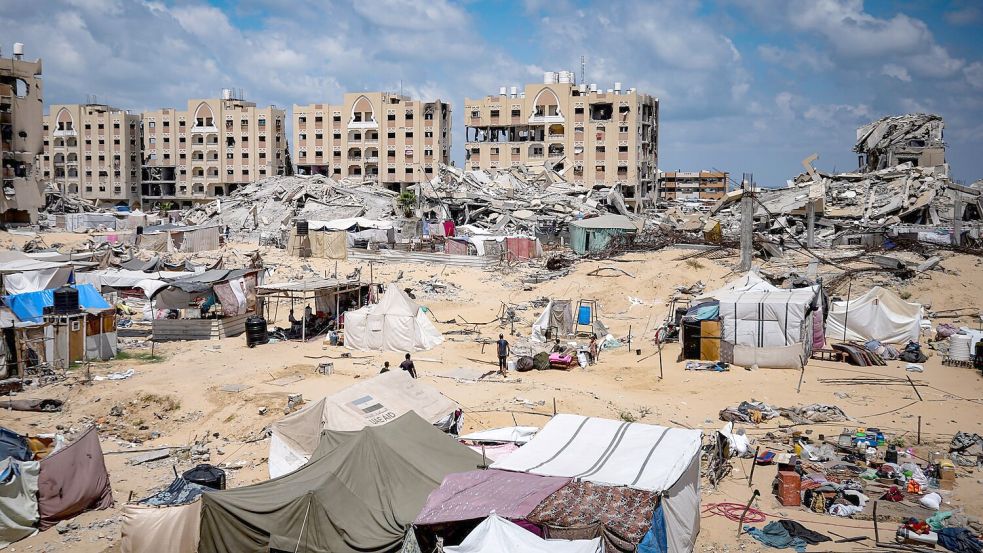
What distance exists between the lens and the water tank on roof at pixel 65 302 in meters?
21.9

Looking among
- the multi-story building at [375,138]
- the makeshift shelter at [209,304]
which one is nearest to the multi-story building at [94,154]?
the multi-story building at [375,138]

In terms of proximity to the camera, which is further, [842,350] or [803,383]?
[842,350]

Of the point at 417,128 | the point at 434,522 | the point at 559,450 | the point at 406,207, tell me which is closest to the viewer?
the point at 434,522

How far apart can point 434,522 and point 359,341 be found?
14.9 m

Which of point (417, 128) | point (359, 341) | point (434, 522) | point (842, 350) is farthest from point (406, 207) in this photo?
point (434, 522)

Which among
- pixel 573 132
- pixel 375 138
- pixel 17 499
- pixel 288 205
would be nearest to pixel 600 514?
pixel 17 499

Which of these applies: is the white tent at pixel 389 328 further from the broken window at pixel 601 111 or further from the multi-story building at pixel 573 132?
the broken window at pixel 601 111

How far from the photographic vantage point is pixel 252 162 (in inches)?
3455

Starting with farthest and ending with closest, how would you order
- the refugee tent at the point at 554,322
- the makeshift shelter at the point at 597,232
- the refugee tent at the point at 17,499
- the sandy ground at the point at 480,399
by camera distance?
the makeshift shelter at the point at 597,232 → the refugee tent at the point at 554,322 → the sandy ground at the point at 480,399 → the refugee tent at the point at 17,499

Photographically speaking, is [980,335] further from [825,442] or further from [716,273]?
[716,273]

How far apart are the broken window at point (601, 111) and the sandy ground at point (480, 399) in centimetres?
5294

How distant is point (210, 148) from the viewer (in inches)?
3506

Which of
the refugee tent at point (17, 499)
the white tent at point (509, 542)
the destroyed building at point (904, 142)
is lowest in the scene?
the refugee tent at point (17, 499)

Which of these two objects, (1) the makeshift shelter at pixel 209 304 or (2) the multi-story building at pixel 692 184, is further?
(2) the multi-story building at pixel 692 184
